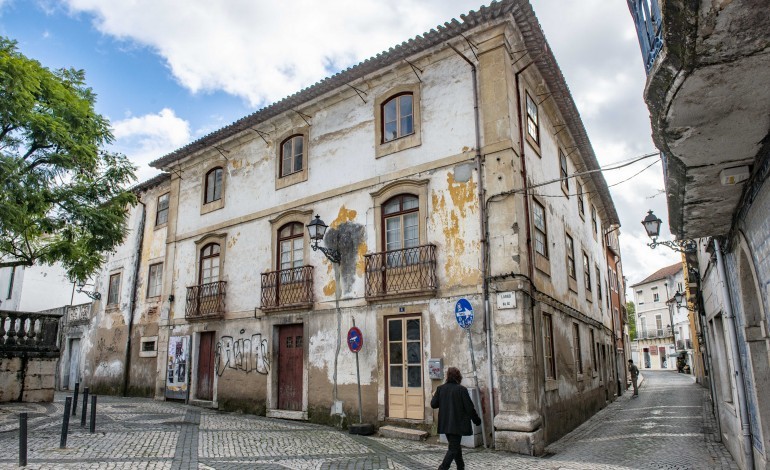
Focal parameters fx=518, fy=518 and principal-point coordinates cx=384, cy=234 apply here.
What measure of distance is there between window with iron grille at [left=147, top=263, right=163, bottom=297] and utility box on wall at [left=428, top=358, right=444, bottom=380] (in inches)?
484

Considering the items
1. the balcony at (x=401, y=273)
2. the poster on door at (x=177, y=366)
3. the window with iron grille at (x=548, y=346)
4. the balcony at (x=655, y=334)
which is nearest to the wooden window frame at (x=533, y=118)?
the balcony at (x=401, y=273)

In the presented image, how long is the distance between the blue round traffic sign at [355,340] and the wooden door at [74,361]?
16799 millimetres

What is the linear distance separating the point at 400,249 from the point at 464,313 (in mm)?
2169

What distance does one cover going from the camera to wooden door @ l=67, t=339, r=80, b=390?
22906 millimetres

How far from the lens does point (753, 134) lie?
169 inches

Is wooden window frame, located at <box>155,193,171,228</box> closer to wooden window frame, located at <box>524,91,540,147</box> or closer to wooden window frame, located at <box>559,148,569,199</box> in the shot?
wooden window frame, located at <box>524,91,540,147</box>

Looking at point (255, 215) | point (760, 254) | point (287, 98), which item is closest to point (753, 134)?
point (760, 254)

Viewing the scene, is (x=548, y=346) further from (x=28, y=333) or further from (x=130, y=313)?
(x=130, y=313)

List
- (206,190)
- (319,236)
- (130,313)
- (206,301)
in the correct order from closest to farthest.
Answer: (319,236), (206,301), (206,190), (130,313)

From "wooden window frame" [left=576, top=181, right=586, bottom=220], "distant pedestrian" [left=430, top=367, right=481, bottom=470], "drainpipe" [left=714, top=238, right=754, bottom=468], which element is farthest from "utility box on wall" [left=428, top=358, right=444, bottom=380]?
"wooden window frame" [left=576, top=181, right=586, bottom=220]

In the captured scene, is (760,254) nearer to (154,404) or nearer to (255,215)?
(255,215)

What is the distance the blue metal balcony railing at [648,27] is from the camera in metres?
3.75

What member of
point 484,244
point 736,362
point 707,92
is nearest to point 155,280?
point 484,244

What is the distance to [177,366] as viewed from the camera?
55.5 ft
